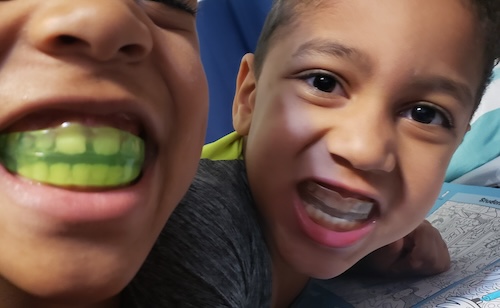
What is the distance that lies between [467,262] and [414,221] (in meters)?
0.16

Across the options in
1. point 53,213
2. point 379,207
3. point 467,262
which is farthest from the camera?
point 467,262

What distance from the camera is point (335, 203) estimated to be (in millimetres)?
668

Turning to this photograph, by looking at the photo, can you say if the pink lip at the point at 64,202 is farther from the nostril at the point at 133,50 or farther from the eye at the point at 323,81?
the eye at the point at 323,81

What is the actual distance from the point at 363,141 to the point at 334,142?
3cm

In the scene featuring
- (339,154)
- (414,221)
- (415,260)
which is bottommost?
(415,260)

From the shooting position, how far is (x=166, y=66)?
0.37 m

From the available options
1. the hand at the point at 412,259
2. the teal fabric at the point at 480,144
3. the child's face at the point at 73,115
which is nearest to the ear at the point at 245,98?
the hand at the point at 412,259

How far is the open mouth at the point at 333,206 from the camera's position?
66cm

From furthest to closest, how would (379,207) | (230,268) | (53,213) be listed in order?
(379,207) < (230,268) < (53,213)

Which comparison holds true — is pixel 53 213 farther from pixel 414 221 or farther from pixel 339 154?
pixel 414 221

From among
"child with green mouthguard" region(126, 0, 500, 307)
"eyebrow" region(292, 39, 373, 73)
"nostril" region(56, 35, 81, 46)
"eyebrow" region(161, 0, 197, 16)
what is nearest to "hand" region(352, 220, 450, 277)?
"child with green mouthguard" region(126, 0, 500, 307)

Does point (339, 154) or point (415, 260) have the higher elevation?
point (339, 154)

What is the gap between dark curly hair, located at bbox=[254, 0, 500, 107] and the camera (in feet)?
2.26

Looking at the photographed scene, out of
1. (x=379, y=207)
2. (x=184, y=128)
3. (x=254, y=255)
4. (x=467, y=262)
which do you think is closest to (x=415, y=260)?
(x=467, y=262)
